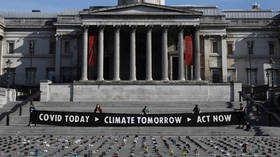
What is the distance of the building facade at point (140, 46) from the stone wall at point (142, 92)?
3.98 ft

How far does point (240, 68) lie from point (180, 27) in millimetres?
12240

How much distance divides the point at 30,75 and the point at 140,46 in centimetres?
1663

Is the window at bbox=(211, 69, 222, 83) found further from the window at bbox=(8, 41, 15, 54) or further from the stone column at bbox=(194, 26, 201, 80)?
the window at bbox=(8, 41, 15, 54)

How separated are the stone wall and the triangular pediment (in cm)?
887

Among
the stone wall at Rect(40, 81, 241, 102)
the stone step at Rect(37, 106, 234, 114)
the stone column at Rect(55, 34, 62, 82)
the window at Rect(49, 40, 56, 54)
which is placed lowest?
the stone step at Rect(37, 106, 234, 114)

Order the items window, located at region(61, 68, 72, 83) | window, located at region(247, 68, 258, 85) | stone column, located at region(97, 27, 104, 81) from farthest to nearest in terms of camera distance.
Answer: window, located at region(247, 68, 258, 85), window, located at region(61, 68, 72, 83), stone column, located at region(97, 27, 104, 81)

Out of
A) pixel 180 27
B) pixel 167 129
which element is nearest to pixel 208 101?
pixel 180 27

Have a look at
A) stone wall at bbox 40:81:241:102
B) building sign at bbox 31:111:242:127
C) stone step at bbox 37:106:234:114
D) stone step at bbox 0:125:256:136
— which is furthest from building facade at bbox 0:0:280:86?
stone step at bbox 0:125:256:136

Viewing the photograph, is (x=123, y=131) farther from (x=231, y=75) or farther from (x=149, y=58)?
(x=231, y=75)

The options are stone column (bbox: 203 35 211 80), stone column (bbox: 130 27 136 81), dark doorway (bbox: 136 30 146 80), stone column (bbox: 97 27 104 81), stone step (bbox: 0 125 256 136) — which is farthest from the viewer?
stone column (bbox: 203 35 211 80)

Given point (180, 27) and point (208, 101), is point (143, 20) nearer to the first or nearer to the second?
point (180, 27)

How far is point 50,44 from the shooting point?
4662cm

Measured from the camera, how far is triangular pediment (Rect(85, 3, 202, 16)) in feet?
128

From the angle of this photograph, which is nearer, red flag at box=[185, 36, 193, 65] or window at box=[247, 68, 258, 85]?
red flag at box=[185, 36, 193, 65]
